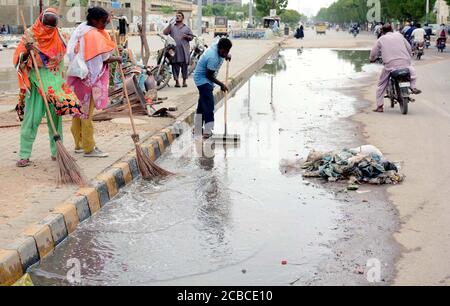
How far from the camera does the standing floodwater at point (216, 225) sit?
4.51 m

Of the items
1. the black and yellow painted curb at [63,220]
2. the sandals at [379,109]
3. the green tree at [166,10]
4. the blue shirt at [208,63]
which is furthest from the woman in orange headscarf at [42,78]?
the green tree at [166,10]

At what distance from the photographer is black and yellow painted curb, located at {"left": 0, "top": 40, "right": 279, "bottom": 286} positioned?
14.5 ft

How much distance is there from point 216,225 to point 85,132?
8.33 ft

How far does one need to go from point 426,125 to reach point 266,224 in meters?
5.90

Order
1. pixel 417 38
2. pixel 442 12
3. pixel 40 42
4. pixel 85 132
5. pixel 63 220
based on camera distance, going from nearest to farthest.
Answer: pixel 63 220 < pixel 40 42 < pixel 85 132 < pixel 417 38 < pixel 442 12

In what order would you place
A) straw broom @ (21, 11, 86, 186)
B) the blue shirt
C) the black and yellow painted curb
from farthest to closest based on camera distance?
1. the blue shirt
2. straw broom @ (21, 11, 86, 186)
3. the black and yellow painted curb

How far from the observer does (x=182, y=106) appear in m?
12.0

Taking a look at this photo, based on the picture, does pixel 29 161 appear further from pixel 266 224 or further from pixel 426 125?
pixel 426 125

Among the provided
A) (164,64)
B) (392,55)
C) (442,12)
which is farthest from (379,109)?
(442,12)

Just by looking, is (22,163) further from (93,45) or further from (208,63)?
(208,63)

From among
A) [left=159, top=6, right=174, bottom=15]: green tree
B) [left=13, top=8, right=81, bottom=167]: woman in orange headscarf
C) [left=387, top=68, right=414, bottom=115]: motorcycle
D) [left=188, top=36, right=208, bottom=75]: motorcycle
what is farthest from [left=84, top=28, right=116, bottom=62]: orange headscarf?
[left=159, top=6, right=174, bottom=15]: green tree

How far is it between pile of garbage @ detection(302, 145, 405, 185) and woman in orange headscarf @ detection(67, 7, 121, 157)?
241 cm

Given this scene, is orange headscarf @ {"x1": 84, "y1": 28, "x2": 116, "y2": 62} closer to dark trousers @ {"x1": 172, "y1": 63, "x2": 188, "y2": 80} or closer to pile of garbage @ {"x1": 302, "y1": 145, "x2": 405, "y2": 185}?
pile of garbage @ {"x1": 302, "y1": 145, "x2": 405, "y2": 185}

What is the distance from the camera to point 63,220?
17.4 feet
